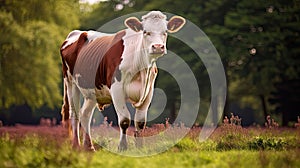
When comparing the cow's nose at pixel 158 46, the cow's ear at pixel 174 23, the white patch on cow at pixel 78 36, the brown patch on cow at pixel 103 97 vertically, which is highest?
the cow's ear at pixel 174 23

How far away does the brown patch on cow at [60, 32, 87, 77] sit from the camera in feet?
34.6

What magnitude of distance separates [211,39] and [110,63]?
16413 millimetres

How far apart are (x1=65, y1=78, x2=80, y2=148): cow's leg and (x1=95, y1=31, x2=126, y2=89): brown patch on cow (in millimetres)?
1090

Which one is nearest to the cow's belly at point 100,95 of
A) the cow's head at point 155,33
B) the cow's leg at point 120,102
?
the cow's leg at point 120,102

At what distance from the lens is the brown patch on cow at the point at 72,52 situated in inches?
415

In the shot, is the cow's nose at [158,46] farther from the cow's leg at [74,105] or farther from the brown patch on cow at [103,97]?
the cow's leg at [74,105]

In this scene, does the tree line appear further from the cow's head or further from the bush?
the bush

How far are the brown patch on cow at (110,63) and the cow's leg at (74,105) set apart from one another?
1.09 m

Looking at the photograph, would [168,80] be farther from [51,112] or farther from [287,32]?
[51,112]

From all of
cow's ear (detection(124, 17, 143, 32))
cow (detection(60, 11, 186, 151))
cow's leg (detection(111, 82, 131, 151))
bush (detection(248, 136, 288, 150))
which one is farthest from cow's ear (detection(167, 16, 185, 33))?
bush (detection(248, 136, 288, 150))

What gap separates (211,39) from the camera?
986 inches

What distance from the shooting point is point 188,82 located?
25.9 meters

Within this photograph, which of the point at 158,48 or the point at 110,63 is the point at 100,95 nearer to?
the point at 110,63

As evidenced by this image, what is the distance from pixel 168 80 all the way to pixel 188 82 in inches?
50.7
